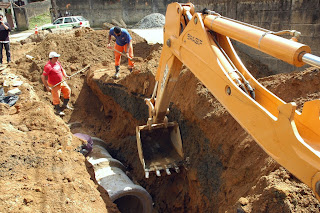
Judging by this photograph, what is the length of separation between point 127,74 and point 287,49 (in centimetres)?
660

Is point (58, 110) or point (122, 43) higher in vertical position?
point (122, 43)

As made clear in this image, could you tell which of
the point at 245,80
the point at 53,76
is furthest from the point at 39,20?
the point at 245,80

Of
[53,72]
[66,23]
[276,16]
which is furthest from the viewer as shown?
[66,23]

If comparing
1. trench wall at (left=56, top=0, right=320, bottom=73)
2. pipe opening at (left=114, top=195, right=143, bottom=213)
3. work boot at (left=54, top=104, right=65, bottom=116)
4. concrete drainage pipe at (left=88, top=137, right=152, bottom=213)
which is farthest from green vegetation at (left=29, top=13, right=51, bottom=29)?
pipe opening at (left=114, top=195, right=143, bottom=213)

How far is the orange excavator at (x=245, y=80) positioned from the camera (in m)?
2.35

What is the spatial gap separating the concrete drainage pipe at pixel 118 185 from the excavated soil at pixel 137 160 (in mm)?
517

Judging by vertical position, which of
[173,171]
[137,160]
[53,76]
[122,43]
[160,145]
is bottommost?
[137,160]

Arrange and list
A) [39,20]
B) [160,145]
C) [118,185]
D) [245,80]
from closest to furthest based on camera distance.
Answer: [245,80]
[118,185]
[160,145]
[39,20]

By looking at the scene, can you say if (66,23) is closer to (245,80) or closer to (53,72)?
(53,72)

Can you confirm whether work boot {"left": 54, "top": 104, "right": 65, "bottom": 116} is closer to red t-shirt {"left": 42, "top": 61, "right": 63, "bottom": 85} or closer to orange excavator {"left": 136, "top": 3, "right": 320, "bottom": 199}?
red t-shirt {"left": 42, "top": 61, "right": 63, "bottom": 85}

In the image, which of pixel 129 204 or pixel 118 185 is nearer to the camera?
pixel 118 185

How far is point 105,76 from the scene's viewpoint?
888cm

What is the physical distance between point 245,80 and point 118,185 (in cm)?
338

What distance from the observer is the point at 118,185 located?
17.5 feet
